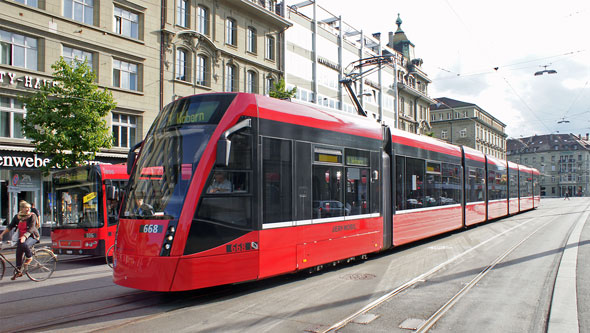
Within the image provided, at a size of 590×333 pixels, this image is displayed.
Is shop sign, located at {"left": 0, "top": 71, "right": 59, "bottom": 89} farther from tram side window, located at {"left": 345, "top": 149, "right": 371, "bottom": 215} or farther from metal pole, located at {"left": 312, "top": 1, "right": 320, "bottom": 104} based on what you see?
metal pole, located at {"left": 312, "top": 1, "right": 320, "bottom": 104}

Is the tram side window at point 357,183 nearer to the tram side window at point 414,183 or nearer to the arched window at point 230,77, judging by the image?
the tram side window at point 414,183

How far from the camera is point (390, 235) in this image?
11156 mm

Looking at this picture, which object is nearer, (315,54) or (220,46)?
(220,46)

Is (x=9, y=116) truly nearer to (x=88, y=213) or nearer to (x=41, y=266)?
(x=88, y=213)

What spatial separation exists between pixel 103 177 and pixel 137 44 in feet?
46.3


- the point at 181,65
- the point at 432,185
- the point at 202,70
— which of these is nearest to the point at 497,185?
the point at 432,185

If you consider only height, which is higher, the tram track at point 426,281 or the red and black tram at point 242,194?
the red and black tram at point 242,194

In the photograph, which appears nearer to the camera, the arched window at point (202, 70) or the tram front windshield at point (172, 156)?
the tram front windshield at point (172, 156)

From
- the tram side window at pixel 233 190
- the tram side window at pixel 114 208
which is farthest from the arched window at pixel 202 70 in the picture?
the tram side window at pixel 233 190

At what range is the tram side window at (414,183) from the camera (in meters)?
12.2

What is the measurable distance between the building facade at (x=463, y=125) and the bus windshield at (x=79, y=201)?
71984 mm

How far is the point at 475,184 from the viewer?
18.8 metres

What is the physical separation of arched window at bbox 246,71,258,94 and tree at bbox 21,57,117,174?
13515 mm

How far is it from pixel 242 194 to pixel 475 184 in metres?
14.3
